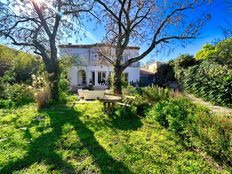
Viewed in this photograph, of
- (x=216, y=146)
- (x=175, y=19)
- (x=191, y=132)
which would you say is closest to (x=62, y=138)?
(x=191, y=132)

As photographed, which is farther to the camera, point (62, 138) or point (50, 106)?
point (50, 106)

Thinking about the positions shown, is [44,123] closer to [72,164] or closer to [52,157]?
[52,157]

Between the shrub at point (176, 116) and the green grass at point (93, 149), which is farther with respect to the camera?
the shrub at point (176, 116)

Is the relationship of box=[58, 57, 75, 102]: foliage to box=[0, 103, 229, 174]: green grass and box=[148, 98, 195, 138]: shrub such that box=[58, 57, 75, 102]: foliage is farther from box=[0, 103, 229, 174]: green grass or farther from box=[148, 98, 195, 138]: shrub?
box=[148, 98, 195, 138]: shrub

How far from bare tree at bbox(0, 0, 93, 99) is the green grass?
17.4ft

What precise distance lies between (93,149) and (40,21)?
10975 millimetres

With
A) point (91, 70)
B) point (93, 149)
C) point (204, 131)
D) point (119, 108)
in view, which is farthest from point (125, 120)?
point (91, 70)

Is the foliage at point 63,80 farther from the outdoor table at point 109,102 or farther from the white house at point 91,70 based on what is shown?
the outdoor table at point 109,102

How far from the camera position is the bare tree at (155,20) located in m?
10.9

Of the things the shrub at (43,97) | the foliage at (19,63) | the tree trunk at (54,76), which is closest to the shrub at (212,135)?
the shrub at (43,97)

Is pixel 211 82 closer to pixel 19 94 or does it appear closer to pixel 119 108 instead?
pixel 119 108

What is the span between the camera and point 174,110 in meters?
5.54

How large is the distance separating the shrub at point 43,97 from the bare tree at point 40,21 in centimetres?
77

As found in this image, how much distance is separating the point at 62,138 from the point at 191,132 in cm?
377
